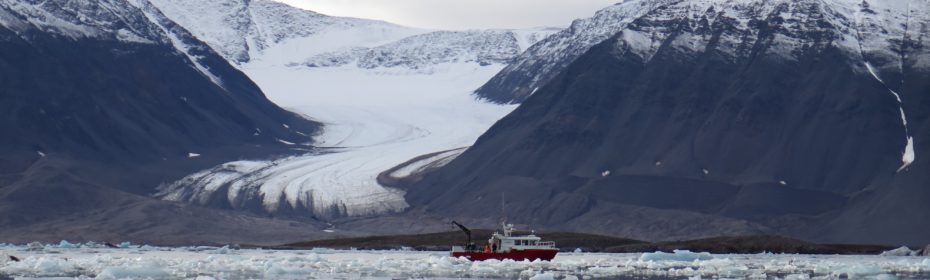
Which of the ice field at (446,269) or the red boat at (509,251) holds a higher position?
the red boat at (509,251)

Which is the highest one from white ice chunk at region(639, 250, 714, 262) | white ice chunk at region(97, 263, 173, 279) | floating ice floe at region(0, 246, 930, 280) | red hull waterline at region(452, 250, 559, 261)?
white ice chunk at region(639, 250, 714, 262)

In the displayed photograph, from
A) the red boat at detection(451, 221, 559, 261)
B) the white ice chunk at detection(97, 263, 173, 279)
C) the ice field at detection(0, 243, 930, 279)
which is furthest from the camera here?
the red boat at detection(451, 221, 559, 261)

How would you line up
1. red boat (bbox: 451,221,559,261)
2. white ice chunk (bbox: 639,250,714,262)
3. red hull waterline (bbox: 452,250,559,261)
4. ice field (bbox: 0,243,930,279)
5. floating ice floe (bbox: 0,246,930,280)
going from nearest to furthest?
ice field (bbox: 0,243,930,279) → floating ice floe (bbox: 0,246,930,280) → red hull waterline (bbox: 452,250,559,261) → red boat (bbox: 451,221,559,261) → white ice chunk (bbox: 639,250,714,262)

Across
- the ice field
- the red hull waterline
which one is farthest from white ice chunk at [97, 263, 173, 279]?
the red hull waterline

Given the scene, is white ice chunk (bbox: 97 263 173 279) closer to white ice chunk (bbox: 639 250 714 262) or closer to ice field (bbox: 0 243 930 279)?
ice field (bbox: 0 243 930 279)

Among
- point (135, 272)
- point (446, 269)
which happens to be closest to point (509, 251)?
point (446, 269)

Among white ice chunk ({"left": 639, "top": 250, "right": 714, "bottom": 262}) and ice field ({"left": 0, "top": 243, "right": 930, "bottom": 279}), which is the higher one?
white ice chunk ({"left": 639, "top": 250, "right": 714, "bottom": 262})

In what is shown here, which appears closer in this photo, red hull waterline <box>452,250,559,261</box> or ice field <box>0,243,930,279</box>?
ice field <box>0,243,930,279</box>

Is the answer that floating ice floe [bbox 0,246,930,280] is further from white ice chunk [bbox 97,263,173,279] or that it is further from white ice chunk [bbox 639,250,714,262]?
white ice chunk [bbox 639,250,714,262]

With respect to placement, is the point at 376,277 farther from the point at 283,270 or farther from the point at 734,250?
the point at 734,250

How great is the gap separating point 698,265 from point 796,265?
291 inches

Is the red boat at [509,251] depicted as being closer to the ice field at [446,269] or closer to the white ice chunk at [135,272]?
the ice field at [446,269]

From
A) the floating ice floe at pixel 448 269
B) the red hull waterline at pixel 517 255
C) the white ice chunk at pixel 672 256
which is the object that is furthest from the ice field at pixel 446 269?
the white ice chunk at pixel 672 256

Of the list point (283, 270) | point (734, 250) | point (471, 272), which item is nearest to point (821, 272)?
point (471, 272)
